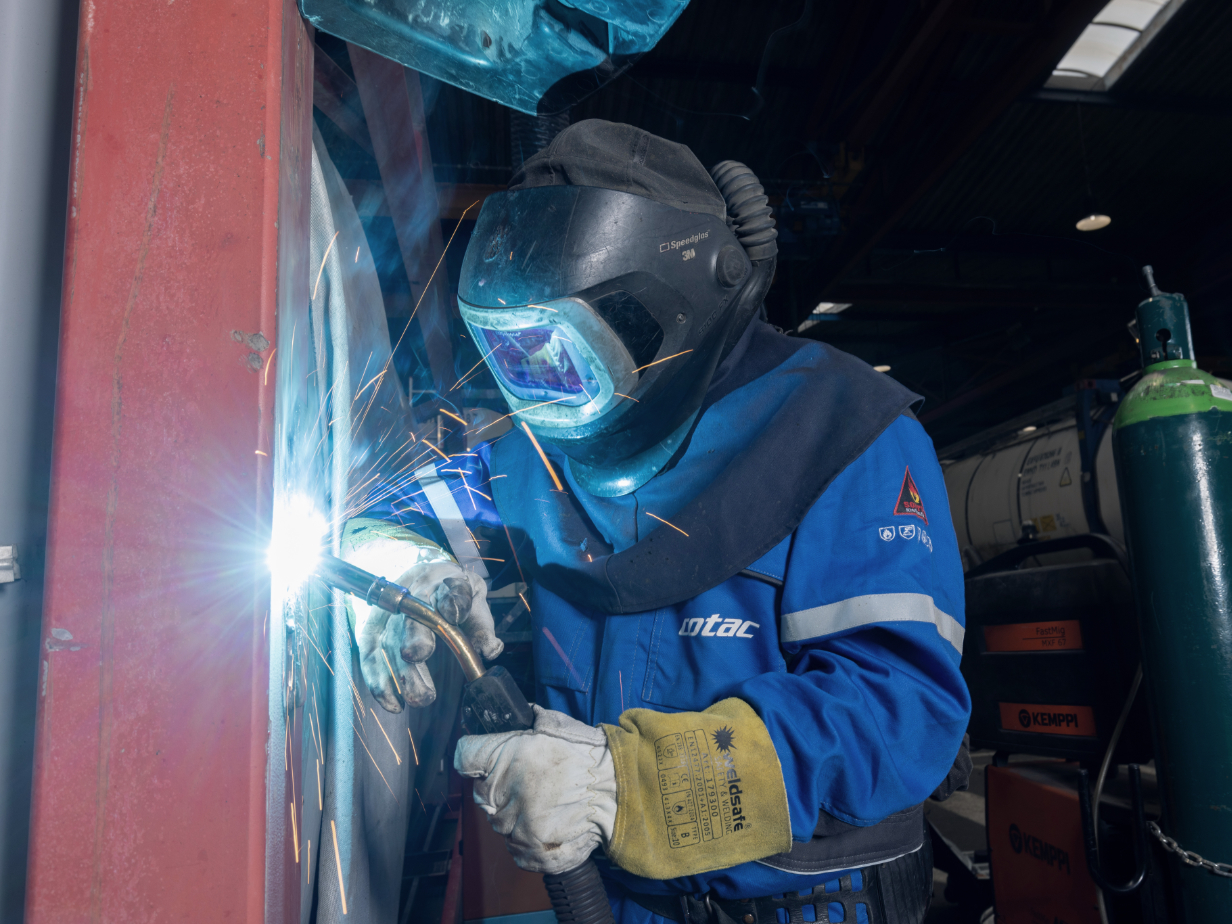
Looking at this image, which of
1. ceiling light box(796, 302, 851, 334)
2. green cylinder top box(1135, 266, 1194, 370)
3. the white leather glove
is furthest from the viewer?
ceiling light box(796, 302, 851, 334)

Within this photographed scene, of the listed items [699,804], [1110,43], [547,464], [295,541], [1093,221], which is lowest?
[699,804]

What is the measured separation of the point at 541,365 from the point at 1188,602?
1.90 metres

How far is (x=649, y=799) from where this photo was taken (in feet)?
3.16

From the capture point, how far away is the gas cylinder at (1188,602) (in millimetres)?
1887

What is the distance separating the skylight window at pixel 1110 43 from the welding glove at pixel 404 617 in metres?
5.53

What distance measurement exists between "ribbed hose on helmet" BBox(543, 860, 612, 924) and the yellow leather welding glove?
6 centimetres

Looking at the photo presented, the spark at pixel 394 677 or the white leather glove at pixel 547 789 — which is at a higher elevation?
the spark at pixel 394 677

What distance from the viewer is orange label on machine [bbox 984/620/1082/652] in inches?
104

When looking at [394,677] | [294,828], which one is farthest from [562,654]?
[294,828]

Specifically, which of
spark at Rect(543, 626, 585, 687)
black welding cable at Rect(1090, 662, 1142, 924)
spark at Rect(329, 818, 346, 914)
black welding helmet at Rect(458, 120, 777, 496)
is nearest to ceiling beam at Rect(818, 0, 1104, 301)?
black welding cable at Rect(1090, 662, 1142, 924)

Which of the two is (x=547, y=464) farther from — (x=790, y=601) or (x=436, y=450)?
(x=436, y=450)

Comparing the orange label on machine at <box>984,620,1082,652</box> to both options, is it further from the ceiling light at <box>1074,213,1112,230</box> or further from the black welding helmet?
the ceiling light at <box>1074,213,1112,230</box>

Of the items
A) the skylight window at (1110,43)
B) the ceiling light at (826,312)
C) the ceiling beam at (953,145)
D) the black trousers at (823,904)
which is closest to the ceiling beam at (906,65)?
the ceiling beam at (953,145)

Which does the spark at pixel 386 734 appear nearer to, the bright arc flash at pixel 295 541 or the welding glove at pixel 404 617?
the welding glove at pixel 404 617
